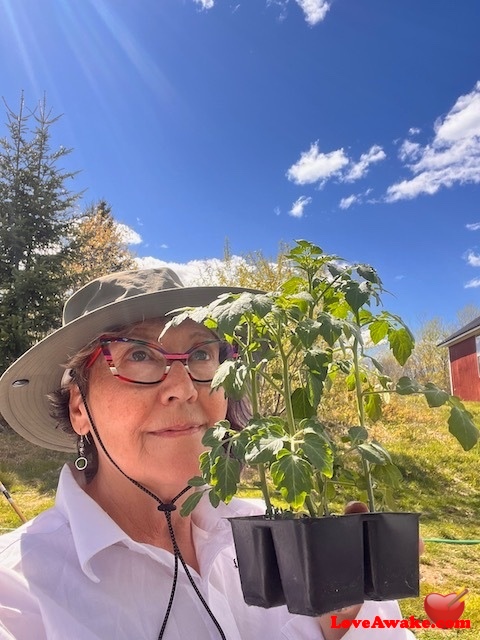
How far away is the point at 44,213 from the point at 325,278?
1142 centimetres

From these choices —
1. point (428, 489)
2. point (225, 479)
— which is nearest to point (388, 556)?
point (225, 479)

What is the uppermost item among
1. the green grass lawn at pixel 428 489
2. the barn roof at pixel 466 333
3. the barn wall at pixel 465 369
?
the barn roof at pixel 466 333

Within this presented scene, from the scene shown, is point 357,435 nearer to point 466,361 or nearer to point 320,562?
point 320,562

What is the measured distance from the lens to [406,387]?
1.00 meters

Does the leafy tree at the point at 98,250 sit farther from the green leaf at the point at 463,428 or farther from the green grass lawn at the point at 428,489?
the green leaf at the point at 463,428

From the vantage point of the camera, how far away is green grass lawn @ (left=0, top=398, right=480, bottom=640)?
15.1 feet

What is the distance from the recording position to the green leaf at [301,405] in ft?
3.50

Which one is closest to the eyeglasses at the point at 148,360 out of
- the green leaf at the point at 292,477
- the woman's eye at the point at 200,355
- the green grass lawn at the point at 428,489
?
the woman's eye at the point at 200,355

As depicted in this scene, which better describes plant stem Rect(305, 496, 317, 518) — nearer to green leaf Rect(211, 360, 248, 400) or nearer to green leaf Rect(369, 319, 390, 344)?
green leaf Rect(211, 360, 248, 400)

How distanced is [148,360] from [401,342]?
0.65 meters

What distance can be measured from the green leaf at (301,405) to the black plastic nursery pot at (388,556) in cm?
22

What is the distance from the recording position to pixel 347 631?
1.23 m

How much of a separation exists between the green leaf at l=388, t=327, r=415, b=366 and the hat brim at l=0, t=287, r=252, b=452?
490 mm

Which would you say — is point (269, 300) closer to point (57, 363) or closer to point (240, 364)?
point (240, 364)
